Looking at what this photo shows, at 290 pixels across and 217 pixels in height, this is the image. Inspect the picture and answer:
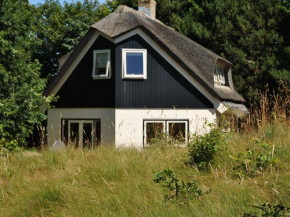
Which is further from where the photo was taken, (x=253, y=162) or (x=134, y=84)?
(x=134, y=84)

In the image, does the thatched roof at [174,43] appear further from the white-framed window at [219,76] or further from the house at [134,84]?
the white-framed window at [219,76]

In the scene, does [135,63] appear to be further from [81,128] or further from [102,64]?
[81,128]

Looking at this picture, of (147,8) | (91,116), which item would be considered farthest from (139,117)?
(147,8)

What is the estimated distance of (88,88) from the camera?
19484 mm

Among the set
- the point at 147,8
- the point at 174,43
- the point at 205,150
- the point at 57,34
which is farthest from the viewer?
the point at 57,34

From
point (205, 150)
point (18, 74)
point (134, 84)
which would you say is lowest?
point (205, 150)

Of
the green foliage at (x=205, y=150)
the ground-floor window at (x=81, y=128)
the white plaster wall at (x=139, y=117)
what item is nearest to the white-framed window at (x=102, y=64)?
the white plaster wall at (x=139, y=117)

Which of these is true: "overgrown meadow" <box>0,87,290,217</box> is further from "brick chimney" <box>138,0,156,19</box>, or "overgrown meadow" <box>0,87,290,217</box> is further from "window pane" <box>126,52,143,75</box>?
"brick chimney" <box>138,0,156,19</box>

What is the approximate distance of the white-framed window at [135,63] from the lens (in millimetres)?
18812

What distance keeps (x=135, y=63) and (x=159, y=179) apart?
1343cm

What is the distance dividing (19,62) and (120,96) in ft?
13.3

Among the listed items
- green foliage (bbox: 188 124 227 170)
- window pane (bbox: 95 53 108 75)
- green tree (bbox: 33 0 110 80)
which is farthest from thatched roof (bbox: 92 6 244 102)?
green foliage (bbox: 188 124 227 170)

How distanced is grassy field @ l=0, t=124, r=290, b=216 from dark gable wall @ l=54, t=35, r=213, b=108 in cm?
983

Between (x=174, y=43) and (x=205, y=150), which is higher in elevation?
(x=174, y=43)
